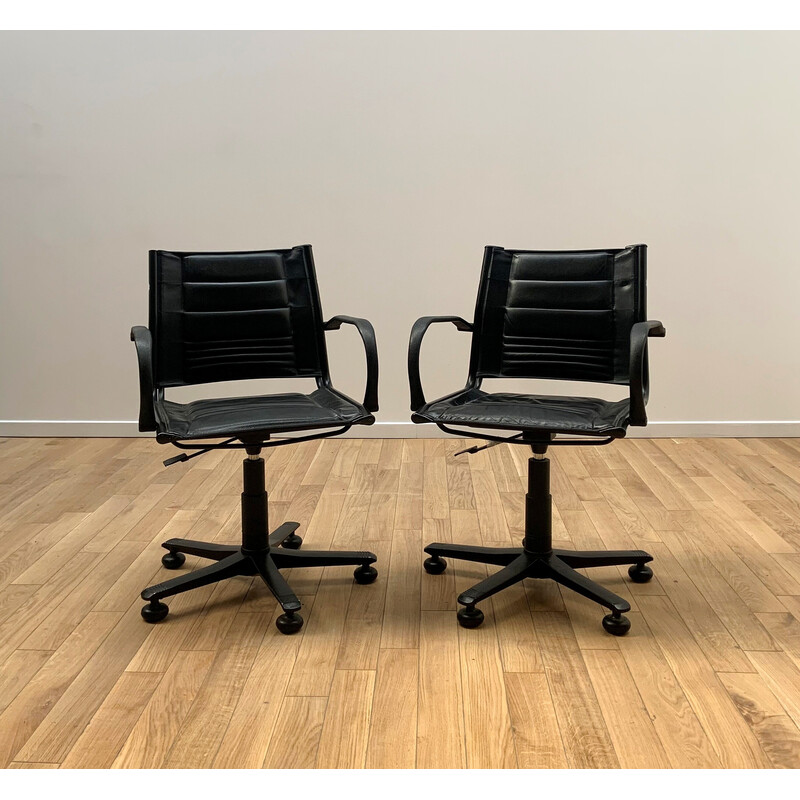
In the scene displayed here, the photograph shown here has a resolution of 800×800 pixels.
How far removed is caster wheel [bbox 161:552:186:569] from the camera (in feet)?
9.37

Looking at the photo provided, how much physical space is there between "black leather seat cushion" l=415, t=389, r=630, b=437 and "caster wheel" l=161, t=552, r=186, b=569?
92 cm

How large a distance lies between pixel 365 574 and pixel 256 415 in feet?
1.97

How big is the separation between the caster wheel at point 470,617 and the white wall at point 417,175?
2334 mm

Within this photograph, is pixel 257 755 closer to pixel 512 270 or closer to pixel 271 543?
pixel 271 543

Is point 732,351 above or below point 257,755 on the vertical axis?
above

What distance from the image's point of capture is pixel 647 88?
4398 millimetres

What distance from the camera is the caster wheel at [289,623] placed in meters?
2.39

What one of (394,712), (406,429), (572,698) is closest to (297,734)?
(394,712)

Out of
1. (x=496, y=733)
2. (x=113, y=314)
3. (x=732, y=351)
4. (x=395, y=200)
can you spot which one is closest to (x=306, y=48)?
(x=395, y=200)

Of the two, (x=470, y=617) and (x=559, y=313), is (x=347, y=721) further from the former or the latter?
(x=559, y=313)

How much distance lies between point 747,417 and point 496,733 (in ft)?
10.6

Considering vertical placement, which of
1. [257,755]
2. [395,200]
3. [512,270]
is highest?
[395,200]

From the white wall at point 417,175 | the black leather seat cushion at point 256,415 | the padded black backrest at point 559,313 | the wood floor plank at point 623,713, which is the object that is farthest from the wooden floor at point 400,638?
the white wall at point 417,175

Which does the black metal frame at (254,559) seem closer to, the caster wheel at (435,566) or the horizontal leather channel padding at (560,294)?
the caster wheel at (435,566)
